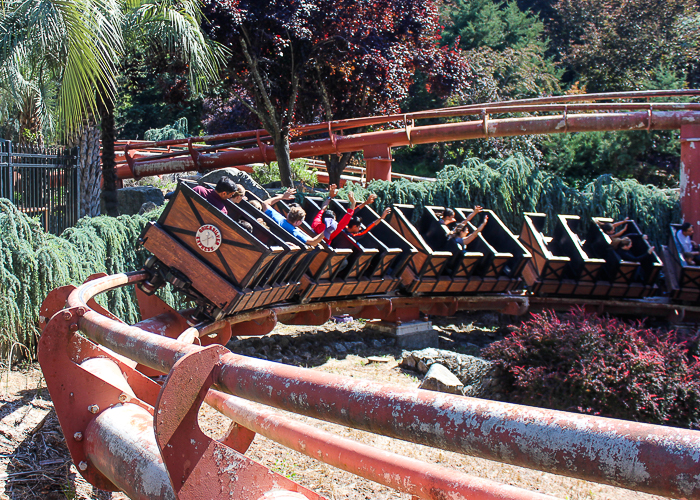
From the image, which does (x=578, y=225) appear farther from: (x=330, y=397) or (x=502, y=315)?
(x=330, y=397)

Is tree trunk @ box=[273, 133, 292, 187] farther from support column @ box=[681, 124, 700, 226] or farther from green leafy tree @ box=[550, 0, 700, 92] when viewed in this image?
green leafy tree @ box=[550, 0, 700, 92]

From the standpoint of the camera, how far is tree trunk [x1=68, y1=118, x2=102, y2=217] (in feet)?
29.1

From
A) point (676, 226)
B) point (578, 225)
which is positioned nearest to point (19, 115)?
point (578, 225)

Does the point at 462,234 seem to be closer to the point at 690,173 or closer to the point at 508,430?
the point at 690,173

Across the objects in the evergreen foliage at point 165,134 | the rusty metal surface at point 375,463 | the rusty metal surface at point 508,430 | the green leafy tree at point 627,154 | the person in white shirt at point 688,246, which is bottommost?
the person in white shirt at point 688,246

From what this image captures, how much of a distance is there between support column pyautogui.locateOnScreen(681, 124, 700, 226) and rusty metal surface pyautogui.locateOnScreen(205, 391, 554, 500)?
12531 mm

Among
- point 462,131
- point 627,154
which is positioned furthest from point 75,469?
point 627,154

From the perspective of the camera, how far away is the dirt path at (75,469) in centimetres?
265

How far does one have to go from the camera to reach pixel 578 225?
12.3m

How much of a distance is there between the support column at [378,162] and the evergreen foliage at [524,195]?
1.29m

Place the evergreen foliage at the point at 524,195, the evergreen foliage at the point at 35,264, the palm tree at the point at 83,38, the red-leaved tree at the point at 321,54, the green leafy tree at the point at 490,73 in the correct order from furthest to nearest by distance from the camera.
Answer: the green leafy tree at the point at 490,73 < the evergreen foliage at the point at 524,195 < the red-leaved tree at the point at 321,54 < the palm tree at the point at 83,38 < the evergreen foliage at the point at 35,264

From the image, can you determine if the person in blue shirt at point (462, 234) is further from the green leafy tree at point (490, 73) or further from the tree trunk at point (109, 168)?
the green leafy tree at point (490, 73)

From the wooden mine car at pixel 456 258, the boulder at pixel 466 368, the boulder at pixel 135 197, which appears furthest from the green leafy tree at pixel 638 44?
the boulder at pixel 466 368

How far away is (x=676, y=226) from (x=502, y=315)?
403 cm
